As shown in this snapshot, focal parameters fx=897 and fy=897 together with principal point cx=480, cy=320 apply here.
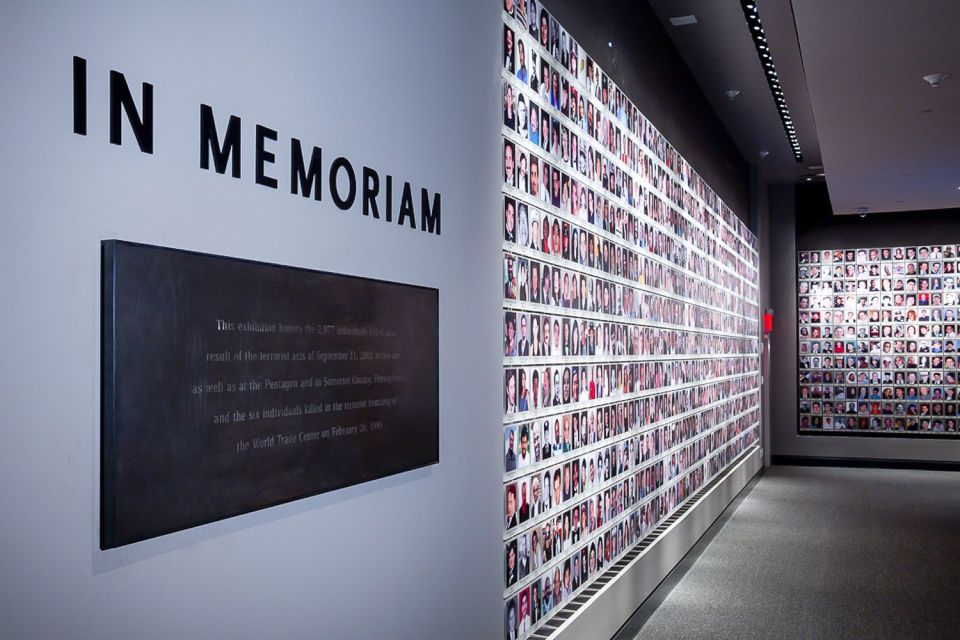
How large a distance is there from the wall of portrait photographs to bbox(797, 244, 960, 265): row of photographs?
23.9ft

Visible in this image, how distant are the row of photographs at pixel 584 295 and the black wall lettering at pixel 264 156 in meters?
1.64

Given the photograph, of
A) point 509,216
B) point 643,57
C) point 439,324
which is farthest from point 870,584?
point 439,324

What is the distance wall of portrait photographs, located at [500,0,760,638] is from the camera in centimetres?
383

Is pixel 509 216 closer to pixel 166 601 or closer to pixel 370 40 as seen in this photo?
pixel 370 40

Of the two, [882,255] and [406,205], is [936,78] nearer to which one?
[406,205]

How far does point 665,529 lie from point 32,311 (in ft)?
17.8

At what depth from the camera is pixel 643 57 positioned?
239 inches

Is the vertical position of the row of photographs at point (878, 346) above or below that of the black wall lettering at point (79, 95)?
below

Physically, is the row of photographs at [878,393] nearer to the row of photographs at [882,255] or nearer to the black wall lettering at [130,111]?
the row of photographs at [882,255]

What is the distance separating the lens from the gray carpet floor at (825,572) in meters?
5.46

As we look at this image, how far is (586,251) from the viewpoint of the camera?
4742 millimetres

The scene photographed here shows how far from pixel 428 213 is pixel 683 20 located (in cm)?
436

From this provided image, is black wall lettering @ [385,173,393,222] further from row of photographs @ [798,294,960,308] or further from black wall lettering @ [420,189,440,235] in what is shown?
row of photographs @ [798,294,960,308]

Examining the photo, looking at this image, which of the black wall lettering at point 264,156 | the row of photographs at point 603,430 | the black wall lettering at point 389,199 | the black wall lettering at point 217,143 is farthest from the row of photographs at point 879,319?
the black wall lettering at point 217,143
